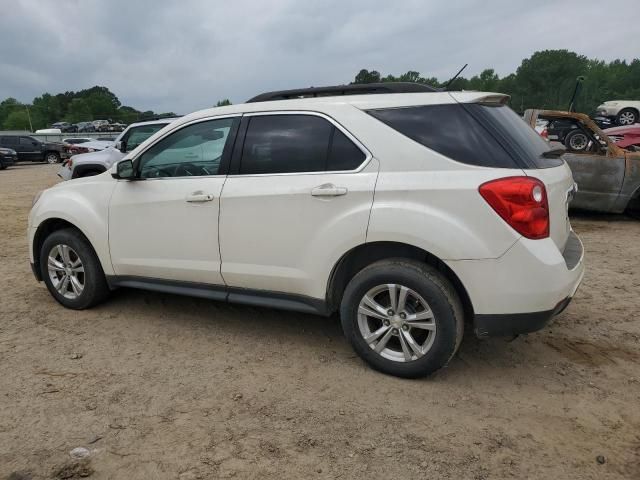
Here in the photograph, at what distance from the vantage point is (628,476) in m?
2.35

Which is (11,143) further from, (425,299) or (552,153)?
(552,153)

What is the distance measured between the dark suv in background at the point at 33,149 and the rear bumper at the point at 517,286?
88.8 ft

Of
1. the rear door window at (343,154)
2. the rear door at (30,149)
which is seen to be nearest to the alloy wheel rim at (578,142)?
the rear door window at (343,154)

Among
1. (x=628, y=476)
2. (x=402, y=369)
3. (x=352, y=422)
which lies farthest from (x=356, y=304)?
(x=628, y=476)

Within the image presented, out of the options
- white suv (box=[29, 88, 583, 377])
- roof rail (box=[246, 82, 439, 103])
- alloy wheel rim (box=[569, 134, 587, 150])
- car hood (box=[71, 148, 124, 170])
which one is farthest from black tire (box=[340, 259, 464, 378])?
car hood (box=[71, 148, 124, 170])

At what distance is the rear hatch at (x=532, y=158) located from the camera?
2.93m

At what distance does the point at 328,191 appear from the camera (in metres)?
3.21

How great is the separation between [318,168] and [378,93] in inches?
26.8

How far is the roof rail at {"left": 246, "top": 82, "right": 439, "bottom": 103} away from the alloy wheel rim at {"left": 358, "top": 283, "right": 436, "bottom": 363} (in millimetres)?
1338

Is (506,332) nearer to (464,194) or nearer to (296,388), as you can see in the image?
(464,194)

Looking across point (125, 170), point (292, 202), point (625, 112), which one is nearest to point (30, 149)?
point (125, 170)

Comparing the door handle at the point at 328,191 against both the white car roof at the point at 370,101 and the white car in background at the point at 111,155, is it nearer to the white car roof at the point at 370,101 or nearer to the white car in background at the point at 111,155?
the white car roof at the point at 370,101

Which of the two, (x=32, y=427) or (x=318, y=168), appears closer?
(x=32, y=427)

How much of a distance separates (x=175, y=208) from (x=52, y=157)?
26856mm
